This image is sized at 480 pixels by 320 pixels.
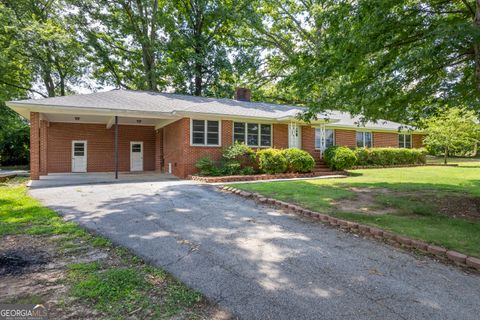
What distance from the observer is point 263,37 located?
2928cm

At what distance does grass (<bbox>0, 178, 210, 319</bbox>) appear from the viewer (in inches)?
108

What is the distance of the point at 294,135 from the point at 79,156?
12899 millimetres

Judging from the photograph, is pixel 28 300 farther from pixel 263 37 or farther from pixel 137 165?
pixel 263 37

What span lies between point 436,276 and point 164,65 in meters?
26.4

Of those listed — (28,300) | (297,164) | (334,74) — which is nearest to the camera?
(28,300)

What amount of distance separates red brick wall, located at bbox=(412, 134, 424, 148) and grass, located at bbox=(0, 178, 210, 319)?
26488 mm

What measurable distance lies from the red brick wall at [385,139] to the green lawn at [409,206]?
1143 centimetres

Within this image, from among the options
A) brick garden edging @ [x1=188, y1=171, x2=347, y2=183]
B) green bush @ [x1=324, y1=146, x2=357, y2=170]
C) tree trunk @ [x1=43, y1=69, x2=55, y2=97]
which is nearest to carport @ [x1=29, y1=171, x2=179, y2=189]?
brick garden edging @ [x1=188, y1=171, x2=347, y2=183]

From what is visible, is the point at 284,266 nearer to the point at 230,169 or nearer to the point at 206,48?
the point at 230,169

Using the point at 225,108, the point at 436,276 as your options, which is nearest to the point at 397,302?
the point at 436,276

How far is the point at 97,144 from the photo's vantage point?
1767 cm

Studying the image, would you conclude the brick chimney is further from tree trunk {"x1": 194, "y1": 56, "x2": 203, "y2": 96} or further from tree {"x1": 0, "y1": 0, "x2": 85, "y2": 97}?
tree {"x1": 0, "y1": 0, "x2": 85, "y2": 97}

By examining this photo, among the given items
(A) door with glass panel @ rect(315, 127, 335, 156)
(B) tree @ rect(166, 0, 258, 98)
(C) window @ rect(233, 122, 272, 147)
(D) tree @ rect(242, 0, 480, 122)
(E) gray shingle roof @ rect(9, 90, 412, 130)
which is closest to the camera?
(D) tree @ rect(242, 0, 480, 122)

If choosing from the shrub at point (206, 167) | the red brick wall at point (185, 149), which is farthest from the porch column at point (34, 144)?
the shrub at point (206, 167)
